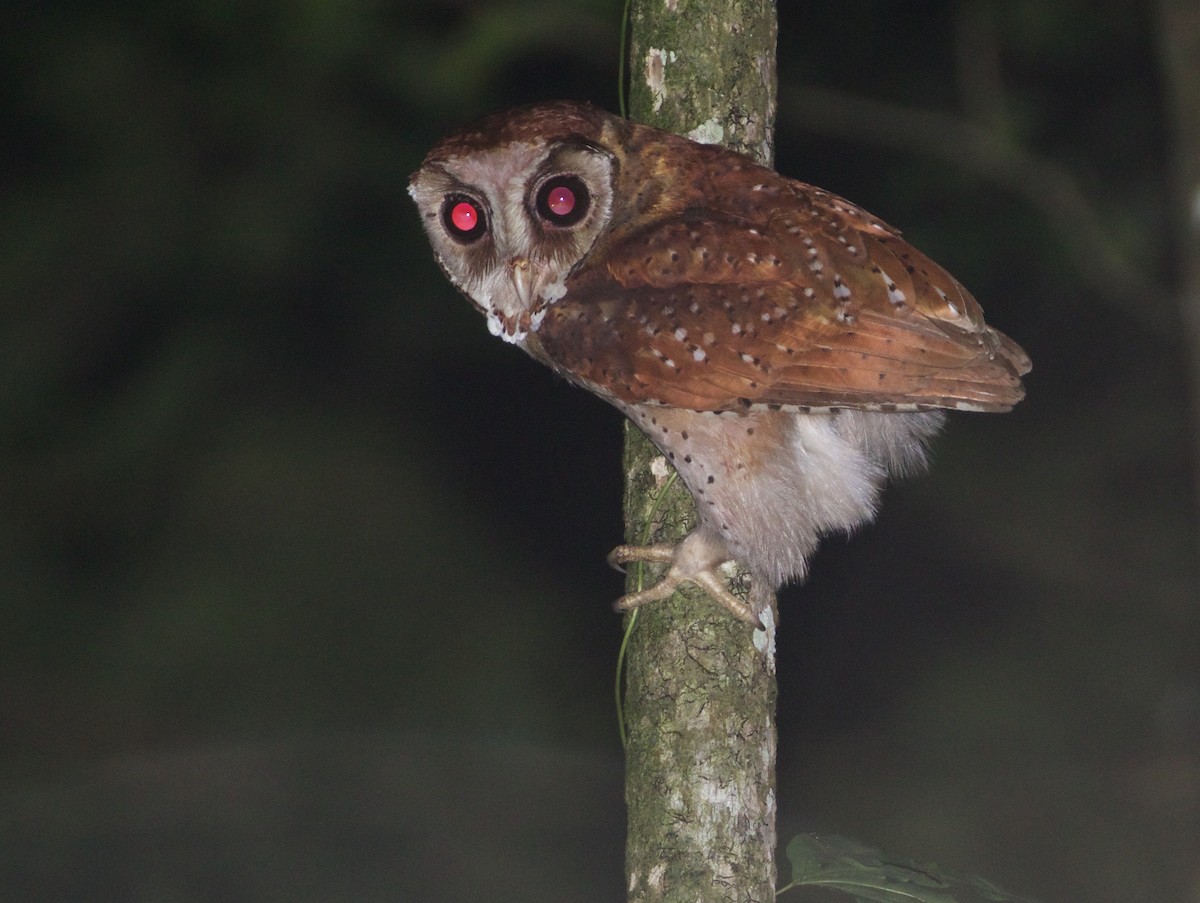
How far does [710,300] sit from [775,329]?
12 centimetres

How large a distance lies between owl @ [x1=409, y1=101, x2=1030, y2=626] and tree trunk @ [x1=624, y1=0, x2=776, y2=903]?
6 cm

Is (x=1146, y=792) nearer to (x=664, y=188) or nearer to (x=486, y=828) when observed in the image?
(x=486, y=828)

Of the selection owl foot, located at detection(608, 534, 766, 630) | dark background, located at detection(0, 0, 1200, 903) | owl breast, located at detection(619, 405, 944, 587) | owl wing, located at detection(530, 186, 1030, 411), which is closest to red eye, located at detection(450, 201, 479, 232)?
owl wing, located at detection(530, 186, 1030, 411)

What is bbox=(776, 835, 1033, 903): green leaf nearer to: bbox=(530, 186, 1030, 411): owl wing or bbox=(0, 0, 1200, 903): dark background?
bbox=(530, 186, 1030, 411): owl wing

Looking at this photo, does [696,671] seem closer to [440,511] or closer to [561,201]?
[561,201]

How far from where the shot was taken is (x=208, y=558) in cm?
606

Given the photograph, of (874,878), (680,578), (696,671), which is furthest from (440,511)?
(874,878)

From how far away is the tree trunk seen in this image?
1.67m

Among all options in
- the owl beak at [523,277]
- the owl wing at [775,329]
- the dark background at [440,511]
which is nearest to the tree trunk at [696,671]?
the owl wing at [775,329]

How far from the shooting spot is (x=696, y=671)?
1.80 meters

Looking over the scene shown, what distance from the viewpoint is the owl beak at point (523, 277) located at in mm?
2184

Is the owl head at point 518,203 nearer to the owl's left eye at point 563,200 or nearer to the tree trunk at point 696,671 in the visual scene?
the owl's left eye at point 563,200

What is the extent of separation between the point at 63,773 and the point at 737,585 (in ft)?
15.6

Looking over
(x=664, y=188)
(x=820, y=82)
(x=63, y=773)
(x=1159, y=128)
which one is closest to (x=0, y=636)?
(x=63, y=773)
